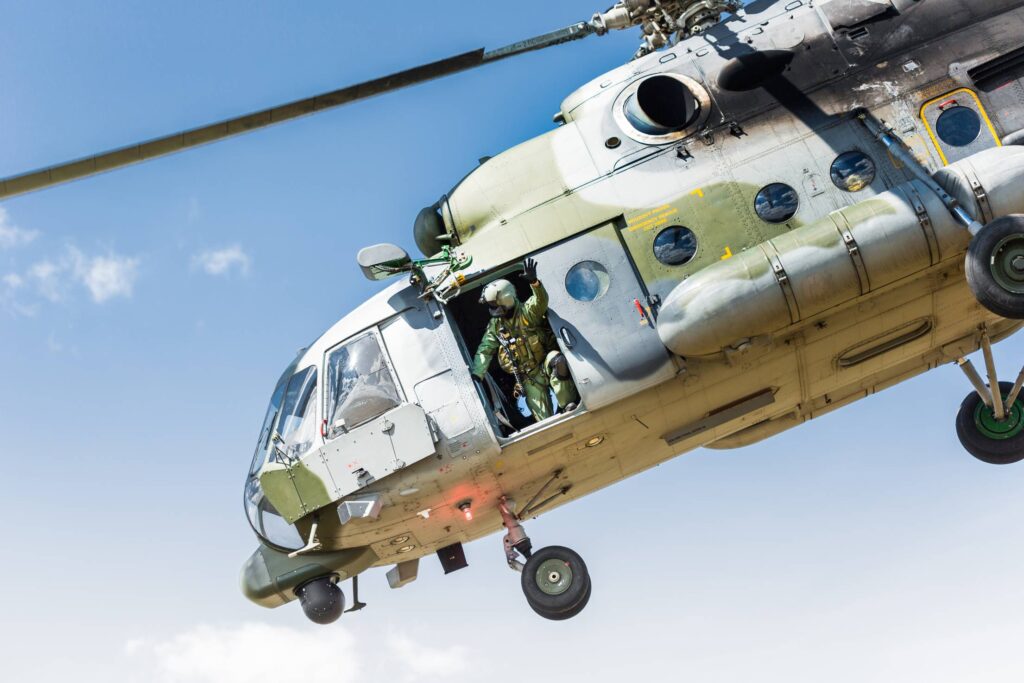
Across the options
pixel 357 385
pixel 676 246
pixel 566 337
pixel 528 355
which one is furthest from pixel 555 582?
pixel 676 246

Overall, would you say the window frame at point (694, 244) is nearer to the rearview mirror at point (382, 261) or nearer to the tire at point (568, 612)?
the rearview mirror at point (382, 261)

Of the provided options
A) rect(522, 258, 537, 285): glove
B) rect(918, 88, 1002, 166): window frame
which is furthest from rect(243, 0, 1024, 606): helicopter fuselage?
rect(522, 258, 537, 285): glove

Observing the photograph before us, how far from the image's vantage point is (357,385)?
11.5m

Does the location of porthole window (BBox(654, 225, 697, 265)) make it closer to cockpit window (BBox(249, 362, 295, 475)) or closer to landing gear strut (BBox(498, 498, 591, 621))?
landing gear strut (BBox(498, 498, 591, 621))

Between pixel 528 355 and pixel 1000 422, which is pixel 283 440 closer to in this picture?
pixel 528 355

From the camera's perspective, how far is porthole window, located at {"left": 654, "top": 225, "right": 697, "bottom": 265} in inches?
428

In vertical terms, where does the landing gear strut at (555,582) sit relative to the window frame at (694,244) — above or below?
A: below

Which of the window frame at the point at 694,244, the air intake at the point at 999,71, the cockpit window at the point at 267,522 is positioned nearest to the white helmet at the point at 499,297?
the window frame at the point at 694,244

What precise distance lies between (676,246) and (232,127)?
159 inches

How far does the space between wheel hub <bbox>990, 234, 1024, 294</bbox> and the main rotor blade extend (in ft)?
15.7

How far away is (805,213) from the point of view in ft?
35.4

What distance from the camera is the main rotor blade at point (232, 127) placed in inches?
408

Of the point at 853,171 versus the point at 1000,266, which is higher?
the point at 853,171

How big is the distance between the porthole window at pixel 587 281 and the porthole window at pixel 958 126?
125 inches
